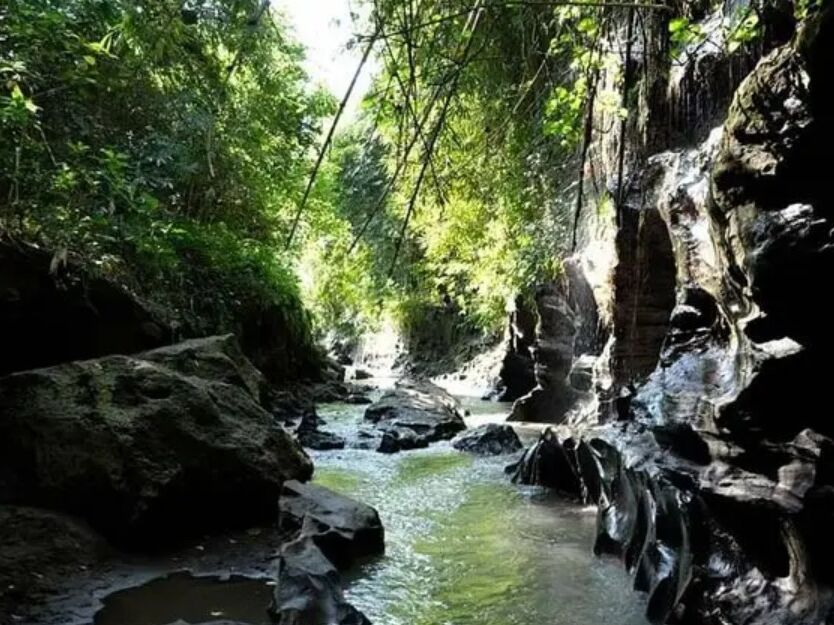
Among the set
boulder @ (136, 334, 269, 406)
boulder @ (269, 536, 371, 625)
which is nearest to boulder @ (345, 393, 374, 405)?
boulder @ (136, 334, 269, 406)

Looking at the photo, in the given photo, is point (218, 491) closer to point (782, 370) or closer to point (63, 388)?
point (63, 388)

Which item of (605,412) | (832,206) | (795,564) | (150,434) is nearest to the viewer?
(832,206)

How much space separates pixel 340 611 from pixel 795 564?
2.25m

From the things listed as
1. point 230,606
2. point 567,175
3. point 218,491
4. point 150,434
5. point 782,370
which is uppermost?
point 567,175

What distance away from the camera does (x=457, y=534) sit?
622 cm

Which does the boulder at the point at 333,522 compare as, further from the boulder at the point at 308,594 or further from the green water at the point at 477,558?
the boulder at the point at 308,594

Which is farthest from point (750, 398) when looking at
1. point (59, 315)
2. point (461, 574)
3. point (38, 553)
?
point (59, 315)

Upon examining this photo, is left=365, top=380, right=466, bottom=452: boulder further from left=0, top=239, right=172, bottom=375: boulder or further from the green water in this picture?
left=0, top=239, right=172, bottom=375: boulder

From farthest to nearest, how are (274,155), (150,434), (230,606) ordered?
(274,155) < (150,434) < (230,606)

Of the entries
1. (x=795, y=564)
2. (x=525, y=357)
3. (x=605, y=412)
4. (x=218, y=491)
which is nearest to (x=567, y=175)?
(x=605, y=412)

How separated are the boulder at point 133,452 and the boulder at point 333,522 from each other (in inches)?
12.0

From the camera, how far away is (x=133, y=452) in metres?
5.41

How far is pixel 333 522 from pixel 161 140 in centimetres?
650

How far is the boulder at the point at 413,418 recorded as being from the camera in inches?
416
